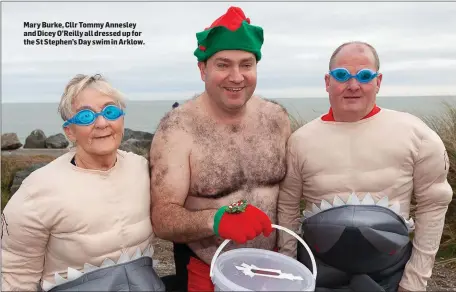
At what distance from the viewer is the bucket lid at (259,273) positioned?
7.76 feet

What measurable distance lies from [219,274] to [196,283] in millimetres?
896

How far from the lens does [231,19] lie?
2986 mm

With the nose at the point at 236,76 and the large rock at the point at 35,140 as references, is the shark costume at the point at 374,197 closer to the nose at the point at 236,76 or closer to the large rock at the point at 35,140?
the nose at the point at 236,76

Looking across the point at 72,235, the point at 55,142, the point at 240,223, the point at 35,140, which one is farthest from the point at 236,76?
the point at 35,140

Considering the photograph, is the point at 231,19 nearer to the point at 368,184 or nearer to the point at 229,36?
the point at 229,36

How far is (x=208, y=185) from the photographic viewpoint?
3016mm

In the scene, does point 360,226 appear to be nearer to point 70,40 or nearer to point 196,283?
point 196,283

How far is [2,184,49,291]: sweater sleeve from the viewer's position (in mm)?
2507

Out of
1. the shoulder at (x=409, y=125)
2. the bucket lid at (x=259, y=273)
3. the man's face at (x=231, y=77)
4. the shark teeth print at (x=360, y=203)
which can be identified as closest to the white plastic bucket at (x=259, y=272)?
the bucket lid at (x=259, y=273)

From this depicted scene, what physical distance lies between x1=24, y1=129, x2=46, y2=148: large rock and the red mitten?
14957 millimetres

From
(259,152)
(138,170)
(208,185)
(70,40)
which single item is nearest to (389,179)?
(259,152)

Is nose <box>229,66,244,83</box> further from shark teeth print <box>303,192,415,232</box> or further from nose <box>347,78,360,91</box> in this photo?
shark teeth print <box>303,192,415,232</box>

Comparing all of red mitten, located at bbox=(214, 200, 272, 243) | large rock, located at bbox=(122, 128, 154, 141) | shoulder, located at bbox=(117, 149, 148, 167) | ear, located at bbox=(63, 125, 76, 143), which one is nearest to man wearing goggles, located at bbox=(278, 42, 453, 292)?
red mitten, located at bbox=(214, 200, 272, 243)

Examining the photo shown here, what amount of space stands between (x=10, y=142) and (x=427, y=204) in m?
15.0
